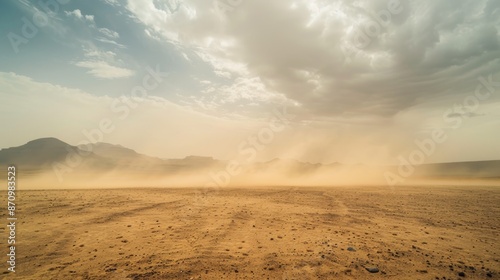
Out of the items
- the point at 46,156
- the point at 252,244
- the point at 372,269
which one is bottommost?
the point at 372,269

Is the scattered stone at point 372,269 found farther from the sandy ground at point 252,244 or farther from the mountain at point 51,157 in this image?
the mountain at point 51,157

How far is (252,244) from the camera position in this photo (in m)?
8.61

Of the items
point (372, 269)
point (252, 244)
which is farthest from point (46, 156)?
point (372, 269)

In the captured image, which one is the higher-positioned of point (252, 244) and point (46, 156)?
point (46, 156)

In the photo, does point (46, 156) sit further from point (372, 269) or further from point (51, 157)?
point (372, 269)

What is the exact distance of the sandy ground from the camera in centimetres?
655

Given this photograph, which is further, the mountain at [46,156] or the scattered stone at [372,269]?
the mountain at [46,156]

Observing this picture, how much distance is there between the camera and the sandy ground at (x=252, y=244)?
21.5 ft

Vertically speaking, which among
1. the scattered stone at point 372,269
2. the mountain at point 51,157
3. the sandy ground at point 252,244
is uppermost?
the mountain at point 51,157

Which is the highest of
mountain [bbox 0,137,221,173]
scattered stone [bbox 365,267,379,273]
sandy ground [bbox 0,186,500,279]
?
mountain [bbox 0,137,221,173]

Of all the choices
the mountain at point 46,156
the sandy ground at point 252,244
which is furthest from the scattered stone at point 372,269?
the mountain at point 46,156

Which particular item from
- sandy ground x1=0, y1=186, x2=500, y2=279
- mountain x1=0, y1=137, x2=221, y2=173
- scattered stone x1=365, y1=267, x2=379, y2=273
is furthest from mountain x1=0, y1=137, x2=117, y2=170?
scattered stone x1=365, y1=267, x2=379, y2=273

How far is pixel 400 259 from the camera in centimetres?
740

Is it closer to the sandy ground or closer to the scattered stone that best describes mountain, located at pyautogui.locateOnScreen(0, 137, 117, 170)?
the sandy ground
